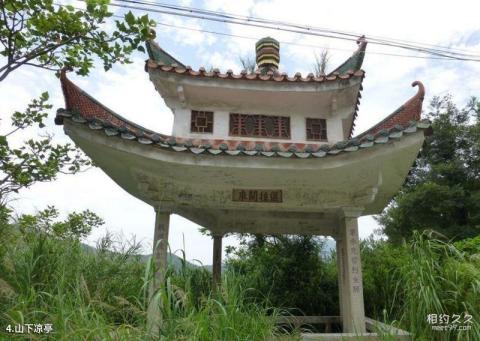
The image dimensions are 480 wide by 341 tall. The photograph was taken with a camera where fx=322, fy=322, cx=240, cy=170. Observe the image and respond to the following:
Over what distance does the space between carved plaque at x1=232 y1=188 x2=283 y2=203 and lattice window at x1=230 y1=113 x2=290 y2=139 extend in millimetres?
1165

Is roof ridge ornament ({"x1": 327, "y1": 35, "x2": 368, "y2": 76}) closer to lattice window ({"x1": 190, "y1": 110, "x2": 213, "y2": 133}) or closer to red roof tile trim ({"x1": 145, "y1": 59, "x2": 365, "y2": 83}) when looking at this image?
red roof tile trim ({"x1": 145, "y1": 59, "x2": 365, "y2": 83})

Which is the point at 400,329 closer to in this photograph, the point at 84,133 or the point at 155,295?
the point at 155,295

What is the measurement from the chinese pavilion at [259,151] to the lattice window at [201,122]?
2cm

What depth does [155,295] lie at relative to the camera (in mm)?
2547

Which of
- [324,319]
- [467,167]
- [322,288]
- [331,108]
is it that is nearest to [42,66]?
[331,108]

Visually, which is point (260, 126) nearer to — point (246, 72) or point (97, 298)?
point (246, 72)

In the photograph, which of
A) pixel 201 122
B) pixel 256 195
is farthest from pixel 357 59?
pixel 256 195

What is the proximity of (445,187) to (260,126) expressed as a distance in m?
15.2

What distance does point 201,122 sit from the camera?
5.50m

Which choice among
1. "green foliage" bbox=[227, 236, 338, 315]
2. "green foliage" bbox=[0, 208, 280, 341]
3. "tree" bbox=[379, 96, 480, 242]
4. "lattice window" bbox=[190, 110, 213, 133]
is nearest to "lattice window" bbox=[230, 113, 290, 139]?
"lattice window" bbox=[190, 110, 213, 133]

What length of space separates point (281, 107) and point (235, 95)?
0.84 m

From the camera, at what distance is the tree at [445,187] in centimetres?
1636

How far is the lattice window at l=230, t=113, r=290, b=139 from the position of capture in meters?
5.47

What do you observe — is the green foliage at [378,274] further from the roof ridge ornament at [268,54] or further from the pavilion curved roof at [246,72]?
the roof ridge ornament at [268,54]
